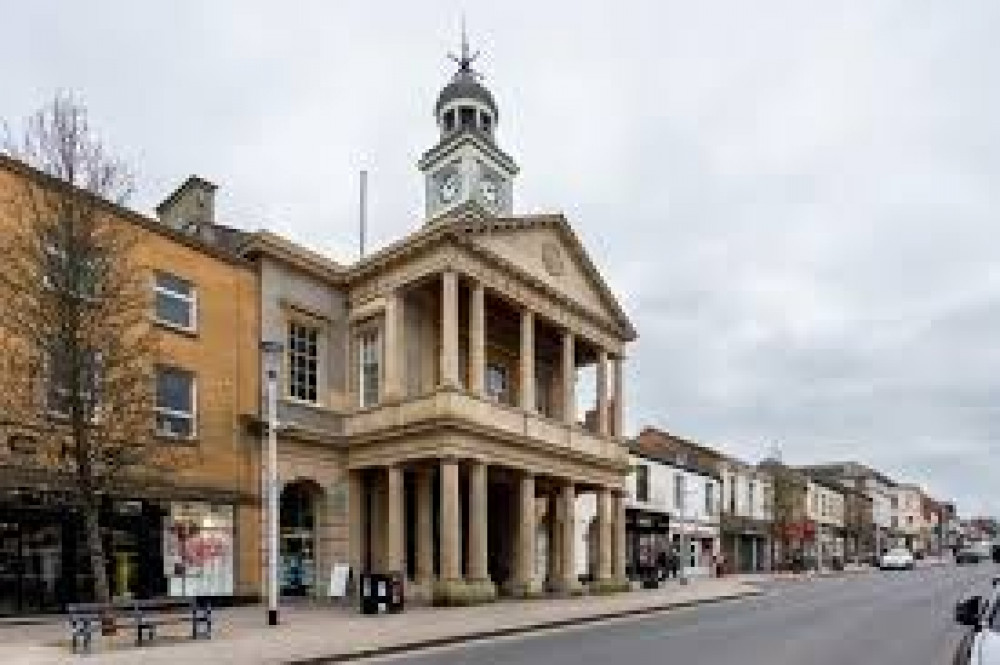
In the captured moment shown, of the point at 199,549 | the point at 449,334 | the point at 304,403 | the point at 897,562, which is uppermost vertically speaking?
the point at 449,334

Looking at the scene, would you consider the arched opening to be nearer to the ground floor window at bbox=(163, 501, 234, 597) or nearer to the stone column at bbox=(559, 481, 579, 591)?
the ground floor window at bbox=(163, 501, 234, 597)

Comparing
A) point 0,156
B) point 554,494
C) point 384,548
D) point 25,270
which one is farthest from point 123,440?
point 554,494

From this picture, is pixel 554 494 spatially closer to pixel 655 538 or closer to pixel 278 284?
pixel 278 284

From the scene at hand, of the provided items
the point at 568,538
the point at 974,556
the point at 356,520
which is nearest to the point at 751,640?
the point at 356,520

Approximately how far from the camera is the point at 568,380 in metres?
40.3

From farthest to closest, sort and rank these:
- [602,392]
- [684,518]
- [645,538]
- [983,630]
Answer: [684,518] < [645,538] < [602,392] < [983,630]

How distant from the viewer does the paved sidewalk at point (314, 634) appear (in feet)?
60.8

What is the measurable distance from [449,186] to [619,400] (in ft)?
52.1

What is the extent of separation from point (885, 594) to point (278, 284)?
21001 millimetres

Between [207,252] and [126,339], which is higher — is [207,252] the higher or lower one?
the higher one

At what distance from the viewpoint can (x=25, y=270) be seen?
23844 mm

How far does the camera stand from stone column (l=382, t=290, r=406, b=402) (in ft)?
116

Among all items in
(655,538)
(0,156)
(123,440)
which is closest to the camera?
(123,440)

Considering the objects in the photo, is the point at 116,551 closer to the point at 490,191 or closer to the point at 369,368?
the point at 369,368
